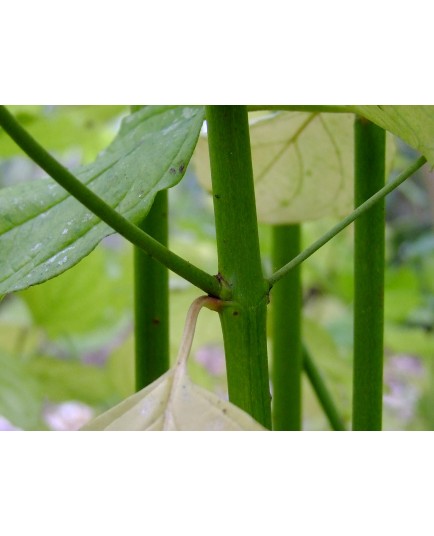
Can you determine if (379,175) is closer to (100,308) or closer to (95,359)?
(100,308)

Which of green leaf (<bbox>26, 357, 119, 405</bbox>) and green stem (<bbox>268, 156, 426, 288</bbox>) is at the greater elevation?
green stem (<bbox>268, 156, 426, 288</bbox>)

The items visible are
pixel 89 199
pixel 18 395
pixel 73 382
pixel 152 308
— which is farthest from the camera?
pixel 73 382

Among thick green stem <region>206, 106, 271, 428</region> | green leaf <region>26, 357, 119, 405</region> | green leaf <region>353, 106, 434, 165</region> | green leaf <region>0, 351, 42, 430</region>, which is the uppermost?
green leaf <region>353, 106, 434, 165</region>

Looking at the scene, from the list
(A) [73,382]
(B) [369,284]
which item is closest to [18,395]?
(A) [73,382]

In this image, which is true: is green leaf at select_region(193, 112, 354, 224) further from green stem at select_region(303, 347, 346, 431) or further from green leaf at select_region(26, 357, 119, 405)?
green leaf at select_region(26, 357, 119, 405)

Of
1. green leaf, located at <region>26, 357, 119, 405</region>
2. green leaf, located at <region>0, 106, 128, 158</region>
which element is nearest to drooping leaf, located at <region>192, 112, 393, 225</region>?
green leaf, located at <region>0, 106, 128, 158</region>

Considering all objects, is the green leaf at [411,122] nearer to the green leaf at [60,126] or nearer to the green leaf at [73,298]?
the green leaf at [60,126]

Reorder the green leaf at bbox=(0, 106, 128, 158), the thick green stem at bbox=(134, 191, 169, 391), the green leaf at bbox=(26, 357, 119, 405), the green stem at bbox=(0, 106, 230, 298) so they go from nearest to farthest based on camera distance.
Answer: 1. the green stem at bbox=(0, 106, 230, 298)
2. the thick green stem at bbox=(134, 191, 169, 391)
3. the green leaf at bbox=(0, 106, 128, 158)
4. the green leaf at bbox=(26, 357, 119, 405)

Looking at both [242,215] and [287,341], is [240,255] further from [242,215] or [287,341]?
[287,341]

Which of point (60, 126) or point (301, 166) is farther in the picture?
point (60, 126)
